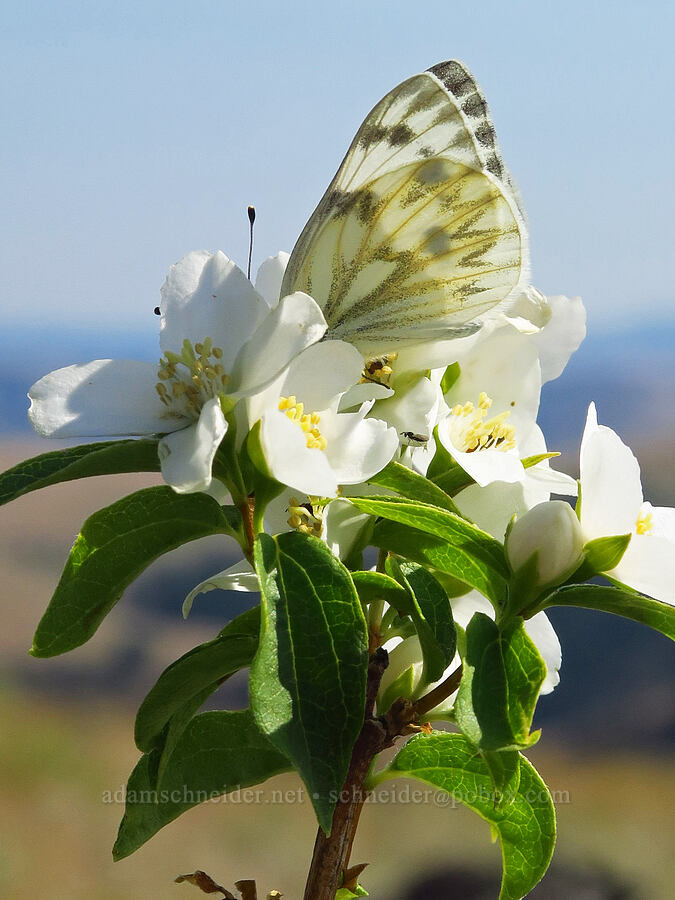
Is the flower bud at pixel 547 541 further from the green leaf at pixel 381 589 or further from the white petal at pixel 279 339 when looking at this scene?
the white petal at pixel 279 339

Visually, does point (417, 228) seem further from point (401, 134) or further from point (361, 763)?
point (361, 763)

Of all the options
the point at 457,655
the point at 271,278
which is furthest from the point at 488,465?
the point at 271,278

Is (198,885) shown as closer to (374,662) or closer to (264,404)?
(374,662)

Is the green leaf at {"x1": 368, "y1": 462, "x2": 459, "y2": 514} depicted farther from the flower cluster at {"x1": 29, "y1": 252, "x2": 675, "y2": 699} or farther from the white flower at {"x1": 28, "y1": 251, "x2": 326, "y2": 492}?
the white flower at {"x1": 28, "y1": 251, "x2": 326, "y2": 492}

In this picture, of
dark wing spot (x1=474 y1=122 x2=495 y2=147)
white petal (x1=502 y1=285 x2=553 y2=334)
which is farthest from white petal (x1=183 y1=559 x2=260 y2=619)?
dark wing spot (x1=474 y1=122 x2=495 y2=147)

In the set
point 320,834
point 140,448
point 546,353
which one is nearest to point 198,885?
point 320,834
